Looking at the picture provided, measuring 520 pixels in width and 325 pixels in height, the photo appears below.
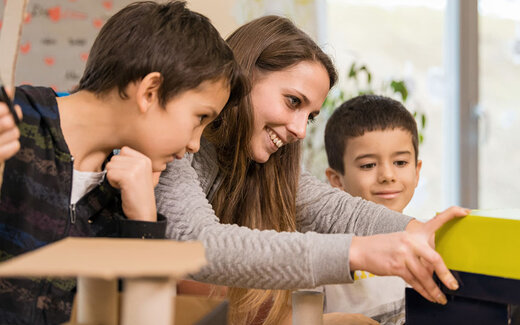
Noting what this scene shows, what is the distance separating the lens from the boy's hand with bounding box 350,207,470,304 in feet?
2.63

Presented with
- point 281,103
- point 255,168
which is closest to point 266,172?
point 255,168

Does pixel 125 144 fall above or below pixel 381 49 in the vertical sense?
below

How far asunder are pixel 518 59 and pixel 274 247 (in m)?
2.95

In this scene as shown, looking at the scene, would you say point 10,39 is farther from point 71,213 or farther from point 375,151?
point 375,151

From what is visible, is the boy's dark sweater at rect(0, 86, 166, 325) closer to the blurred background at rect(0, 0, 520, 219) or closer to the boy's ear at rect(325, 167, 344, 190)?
the boy's ear at rect(325, 167, 344, 190)

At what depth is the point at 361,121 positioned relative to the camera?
1715 mm

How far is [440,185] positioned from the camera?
11.3ft

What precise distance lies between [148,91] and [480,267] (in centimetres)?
56

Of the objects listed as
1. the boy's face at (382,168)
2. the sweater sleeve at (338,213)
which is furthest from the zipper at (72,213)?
the boy's face at (382,168)

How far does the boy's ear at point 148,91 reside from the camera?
3.01 feet

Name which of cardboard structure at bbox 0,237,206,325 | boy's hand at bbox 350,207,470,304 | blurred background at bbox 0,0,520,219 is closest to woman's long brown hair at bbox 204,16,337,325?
boy's hand at bbox 350,207,470,304

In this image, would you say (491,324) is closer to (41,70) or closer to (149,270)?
(149,270)

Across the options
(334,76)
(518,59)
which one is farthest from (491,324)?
(518,59)

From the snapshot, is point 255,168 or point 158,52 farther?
point 255,168
